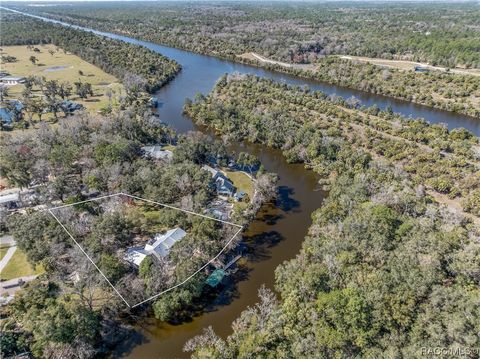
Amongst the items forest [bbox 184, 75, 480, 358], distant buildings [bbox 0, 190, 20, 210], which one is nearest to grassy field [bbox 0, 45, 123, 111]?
distant buildings [bbox 0, 190, 20, 210]

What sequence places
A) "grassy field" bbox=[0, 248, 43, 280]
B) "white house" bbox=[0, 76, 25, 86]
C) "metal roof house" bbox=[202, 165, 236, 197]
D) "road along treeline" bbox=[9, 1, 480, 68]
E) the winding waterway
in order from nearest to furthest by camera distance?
1. the winding waterway
2. "grassy field" bbox=[0, 248, 43, 280]
3. "metal roof house" bbox=[202, 165, 236, 197]
4. "white house" bbox=[0, 76, 25, 86]
5. "road along treeline" bbox=[9, 1, 480, 68]

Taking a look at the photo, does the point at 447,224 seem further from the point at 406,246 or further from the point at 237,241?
the point at 237,241

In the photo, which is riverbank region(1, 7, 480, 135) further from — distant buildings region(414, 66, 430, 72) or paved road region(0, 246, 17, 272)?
paved road region(0, 246, 17, 272)

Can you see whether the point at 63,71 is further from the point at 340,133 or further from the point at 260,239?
the point at 260,239

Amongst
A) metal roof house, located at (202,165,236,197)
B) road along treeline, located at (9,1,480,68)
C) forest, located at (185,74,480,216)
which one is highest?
road along treeline, located at (9,1,480,68)

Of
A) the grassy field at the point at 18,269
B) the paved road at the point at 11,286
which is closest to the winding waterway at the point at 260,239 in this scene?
the paved road at the point at 11,286
